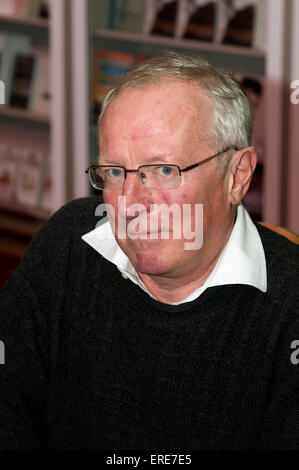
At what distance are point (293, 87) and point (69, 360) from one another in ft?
5.62

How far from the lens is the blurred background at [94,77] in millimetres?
3096

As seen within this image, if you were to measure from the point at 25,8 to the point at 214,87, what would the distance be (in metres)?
3.06

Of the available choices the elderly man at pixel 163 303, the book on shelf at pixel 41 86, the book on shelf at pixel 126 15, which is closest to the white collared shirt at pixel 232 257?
the elderly man at pixel 163 303

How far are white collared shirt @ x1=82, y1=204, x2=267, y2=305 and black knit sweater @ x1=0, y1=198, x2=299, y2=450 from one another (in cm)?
2

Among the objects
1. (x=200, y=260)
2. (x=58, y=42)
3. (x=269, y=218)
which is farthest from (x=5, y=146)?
(x=200, y=260)

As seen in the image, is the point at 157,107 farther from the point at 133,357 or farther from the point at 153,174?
the point at 133,357

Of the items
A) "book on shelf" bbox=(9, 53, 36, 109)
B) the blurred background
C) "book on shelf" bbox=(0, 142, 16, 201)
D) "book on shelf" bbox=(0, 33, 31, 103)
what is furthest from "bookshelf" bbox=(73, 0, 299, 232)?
"book on shelf" bbox=(0, 142, 16, 201)

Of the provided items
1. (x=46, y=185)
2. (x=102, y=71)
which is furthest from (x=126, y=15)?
(x=46, y=185)

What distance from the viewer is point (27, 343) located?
5.23 feet

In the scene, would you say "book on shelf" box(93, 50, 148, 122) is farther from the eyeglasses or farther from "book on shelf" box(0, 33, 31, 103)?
the eyeglasses

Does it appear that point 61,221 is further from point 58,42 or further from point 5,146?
point 5,146

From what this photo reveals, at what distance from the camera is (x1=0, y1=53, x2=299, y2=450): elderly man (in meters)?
1.36
